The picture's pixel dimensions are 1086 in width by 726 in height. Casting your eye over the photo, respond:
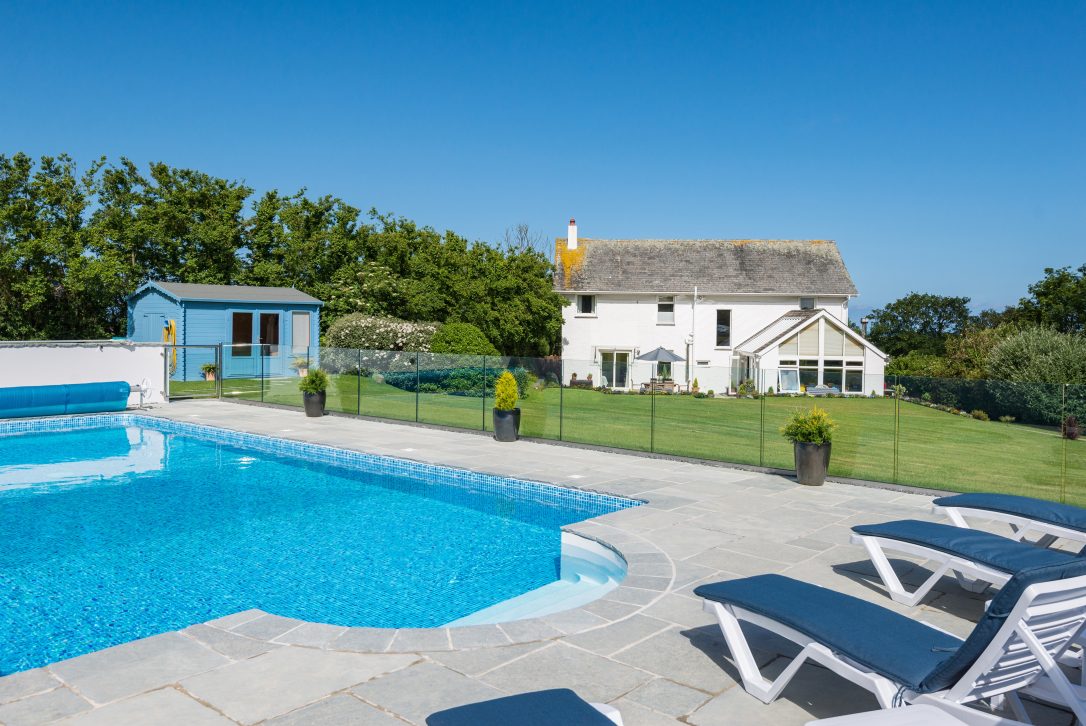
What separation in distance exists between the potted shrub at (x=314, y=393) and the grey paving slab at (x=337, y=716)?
531 inches

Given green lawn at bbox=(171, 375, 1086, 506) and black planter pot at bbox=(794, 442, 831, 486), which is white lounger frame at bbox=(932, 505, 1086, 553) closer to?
black planter pot at bbox=(794, 442, 831, 486)

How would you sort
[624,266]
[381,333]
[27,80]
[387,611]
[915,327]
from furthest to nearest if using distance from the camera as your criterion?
[915,327] → [624,266] → [27,80] → [381,333] → [387,611]

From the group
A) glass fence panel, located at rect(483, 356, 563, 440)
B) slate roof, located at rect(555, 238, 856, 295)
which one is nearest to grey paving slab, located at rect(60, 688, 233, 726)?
glass fence panel, located at rect(483, 356, 563, 440)

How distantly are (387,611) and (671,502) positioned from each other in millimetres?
3666

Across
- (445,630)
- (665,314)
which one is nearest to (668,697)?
(445,630)

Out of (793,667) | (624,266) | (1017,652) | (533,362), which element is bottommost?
(793,667)

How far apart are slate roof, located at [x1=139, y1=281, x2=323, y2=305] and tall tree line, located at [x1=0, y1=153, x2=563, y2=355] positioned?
3264 millimetres

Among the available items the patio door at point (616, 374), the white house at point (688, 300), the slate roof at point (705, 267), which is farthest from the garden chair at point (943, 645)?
the slate roof at point (705, 267)

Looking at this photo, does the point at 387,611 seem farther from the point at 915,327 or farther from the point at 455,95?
the point at 915,327

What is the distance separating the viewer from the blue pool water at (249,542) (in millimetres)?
6039

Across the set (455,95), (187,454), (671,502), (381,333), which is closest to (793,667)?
(671,502)

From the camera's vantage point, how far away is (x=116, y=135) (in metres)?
31.0

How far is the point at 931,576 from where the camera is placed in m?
5.30

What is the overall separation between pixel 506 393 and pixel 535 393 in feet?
5.23
